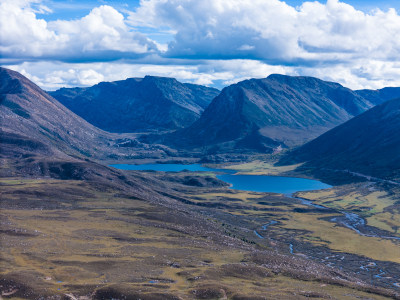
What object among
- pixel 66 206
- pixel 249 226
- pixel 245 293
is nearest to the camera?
pixel 245 293

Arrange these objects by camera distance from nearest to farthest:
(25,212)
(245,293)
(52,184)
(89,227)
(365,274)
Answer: (245,293)
(365,274)
(89,227)
(25,212)
(52,184)

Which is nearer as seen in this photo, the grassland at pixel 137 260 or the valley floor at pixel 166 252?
the grassland at pixel 137 260

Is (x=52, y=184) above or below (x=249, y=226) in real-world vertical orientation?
above

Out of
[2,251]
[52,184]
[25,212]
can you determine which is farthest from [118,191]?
[2,251]

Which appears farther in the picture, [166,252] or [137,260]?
[166,252]

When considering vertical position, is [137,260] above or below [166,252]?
above

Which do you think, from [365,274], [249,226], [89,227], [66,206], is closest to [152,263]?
[89,227]

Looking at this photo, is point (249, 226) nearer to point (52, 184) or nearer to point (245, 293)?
point (52, 184)

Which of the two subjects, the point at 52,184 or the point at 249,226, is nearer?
the point at 249,226

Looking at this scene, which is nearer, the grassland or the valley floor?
the grassland
